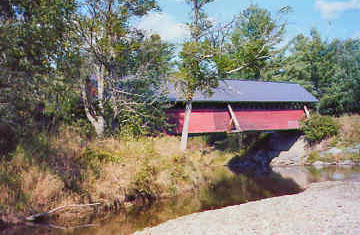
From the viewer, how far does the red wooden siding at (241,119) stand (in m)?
17.7

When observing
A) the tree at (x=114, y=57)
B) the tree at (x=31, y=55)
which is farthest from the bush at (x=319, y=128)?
the tree at (x=31, y=55)

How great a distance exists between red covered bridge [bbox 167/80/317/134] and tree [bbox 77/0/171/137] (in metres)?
2.50

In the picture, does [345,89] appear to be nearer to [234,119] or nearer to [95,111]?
[234,119]

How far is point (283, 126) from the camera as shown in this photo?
21.8 metres

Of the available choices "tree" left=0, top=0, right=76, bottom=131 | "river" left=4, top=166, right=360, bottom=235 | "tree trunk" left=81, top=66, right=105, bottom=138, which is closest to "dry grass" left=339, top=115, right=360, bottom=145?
"river" left=4, top=166, right=360, bottom=235

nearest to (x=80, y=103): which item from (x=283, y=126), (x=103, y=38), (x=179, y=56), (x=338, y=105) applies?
(x=103, y=38)

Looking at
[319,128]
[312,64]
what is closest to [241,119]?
[319,128]

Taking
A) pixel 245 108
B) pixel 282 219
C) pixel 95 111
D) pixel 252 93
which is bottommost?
pixel 282 219

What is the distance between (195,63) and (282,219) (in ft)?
36.4

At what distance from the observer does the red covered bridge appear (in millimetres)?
17859

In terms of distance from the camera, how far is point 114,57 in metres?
13.7

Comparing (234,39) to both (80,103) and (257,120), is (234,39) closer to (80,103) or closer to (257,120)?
(257,120)

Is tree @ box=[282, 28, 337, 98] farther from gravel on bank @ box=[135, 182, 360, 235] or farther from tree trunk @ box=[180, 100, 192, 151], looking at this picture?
gravel on bank @ box=[135, 182, 360, 235]

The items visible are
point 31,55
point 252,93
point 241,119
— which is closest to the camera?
point 31,55
